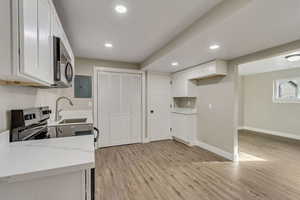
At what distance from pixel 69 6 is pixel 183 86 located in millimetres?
3127

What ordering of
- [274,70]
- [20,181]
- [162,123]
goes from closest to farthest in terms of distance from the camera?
[20,181]
[162,123]
[274,70]

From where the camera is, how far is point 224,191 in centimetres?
194

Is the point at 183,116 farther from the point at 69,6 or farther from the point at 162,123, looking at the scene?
the point at 69,6

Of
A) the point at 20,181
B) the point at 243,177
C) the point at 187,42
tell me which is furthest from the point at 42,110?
the point at 243,177

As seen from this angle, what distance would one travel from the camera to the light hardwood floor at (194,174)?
1.90 meters

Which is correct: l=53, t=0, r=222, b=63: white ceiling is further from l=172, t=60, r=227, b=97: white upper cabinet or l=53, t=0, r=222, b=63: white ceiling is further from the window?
the window

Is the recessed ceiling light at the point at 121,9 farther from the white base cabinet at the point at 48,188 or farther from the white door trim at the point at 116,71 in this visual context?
the white door trim at the point at 116,71

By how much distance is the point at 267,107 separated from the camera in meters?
5.21

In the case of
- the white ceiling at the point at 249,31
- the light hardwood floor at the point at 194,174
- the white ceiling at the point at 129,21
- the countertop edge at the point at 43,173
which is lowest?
the light hardwood floor at the point at 194,174

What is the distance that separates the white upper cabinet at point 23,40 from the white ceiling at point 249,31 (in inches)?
67.0

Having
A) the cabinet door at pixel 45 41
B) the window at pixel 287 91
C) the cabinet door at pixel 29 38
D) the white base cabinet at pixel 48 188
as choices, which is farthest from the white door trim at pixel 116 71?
the window at pixel 287 91

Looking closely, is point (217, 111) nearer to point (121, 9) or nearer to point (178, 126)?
point (178, 126)

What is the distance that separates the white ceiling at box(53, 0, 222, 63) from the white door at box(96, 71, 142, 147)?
1090mm

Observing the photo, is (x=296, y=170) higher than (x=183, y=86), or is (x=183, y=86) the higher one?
(x=183, y=86)
